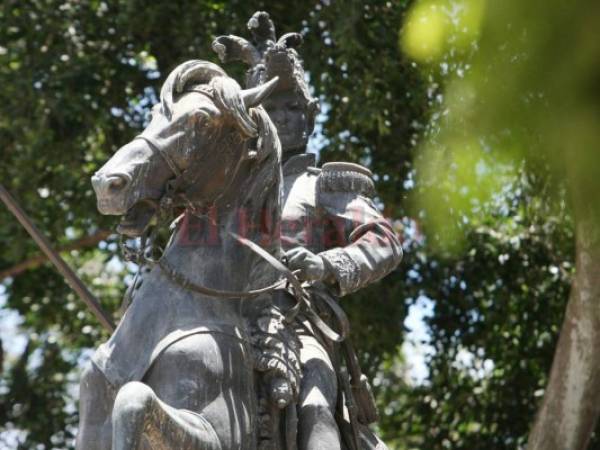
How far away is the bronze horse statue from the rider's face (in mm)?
1005

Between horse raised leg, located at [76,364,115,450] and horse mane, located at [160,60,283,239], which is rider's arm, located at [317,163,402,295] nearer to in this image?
horse mane, located at [160,60,283,239]

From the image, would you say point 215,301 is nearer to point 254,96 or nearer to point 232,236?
point 232,236

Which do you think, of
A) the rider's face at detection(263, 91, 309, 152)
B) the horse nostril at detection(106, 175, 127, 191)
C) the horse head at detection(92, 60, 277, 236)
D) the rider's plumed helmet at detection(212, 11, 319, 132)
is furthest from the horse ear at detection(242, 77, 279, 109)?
the rider's face at detection(263, 91, 309, 152)

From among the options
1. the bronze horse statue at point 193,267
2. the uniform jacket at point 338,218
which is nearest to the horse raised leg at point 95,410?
the bronze horse statue at point 193,267

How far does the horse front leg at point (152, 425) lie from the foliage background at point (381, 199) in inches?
287

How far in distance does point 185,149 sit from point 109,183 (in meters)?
0.35

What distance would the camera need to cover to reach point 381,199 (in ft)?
43.5

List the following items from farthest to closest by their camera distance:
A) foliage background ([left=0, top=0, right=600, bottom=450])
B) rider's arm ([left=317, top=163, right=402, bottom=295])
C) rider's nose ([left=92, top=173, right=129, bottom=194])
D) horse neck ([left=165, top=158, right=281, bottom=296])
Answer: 1. foliage background ([left=0, top=0, right=600, bottom=450])
2. rider's arm ([left=317, top=163, right=402, bottom=295])
3. horse neck ([left=165, top=158, right=281, bottom=296])
4. rider's nose ([left=92, top=173, right=129, bottom=194])

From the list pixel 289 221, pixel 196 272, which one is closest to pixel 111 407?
pixel 196 272

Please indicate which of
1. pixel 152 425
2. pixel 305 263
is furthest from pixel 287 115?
pixel 152 425

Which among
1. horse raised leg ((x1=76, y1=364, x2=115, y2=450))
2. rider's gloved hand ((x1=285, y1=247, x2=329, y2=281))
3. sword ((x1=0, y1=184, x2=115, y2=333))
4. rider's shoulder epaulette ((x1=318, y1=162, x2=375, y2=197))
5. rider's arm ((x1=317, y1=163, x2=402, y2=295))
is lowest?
horse raised leg ((x1=76, y1=364, x2=115, y2=450))

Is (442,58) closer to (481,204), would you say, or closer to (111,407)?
(481,204)

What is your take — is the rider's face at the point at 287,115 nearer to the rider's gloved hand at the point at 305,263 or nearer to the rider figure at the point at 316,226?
the rider figure at the point at 316,226

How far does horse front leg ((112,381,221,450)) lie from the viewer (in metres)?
5.07
